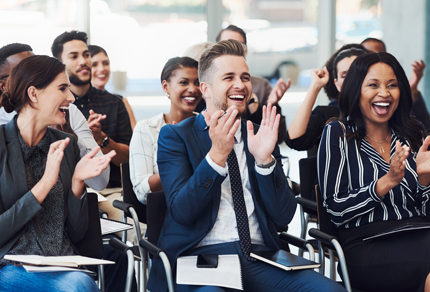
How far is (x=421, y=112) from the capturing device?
4000 millimetres

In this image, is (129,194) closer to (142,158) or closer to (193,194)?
(142,158)

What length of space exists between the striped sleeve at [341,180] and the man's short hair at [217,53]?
1.95ft

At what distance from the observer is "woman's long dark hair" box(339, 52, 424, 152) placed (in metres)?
2.49

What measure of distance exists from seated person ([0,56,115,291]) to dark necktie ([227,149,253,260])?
0.53 meters

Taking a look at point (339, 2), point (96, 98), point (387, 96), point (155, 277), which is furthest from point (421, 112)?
point (339, 2)

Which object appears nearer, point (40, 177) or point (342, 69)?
point (40, 177)

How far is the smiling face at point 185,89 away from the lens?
9.71 ft

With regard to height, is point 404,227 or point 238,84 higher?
point 238,84

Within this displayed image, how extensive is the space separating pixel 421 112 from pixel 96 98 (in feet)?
8.44

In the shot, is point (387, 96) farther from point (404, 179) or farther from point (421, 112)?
point (421, 112)

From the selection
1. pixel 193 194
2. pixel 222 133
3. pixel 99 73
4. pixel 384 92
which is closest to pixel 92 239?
pixel 193 194

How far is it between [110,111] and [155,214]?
1.69 m

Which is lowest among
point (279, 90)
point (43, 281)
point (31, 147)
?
point (43, 281)

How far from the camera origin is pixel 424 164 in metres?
2.30
